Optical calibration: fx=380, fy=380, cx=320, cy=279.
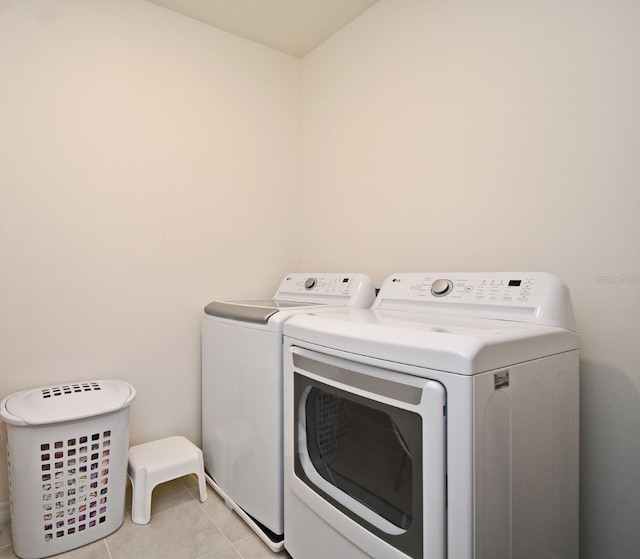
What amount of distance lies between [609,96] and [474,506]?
121cm

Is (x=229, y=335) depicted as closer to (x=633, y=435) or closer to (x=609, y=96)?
(x=633, y=435)

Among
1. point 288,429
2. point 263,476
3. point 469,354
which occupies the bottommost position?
point 263,476

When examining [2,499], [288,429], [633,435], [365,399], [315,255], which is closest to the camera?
[365,399]

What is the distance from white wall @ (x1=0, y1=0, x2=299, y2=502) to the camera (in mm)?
1562

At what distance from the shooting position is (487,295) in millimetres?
1232

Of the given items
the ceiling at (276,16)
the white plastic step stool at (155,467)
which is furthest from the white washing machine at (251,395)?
the ceiling at (276,16)

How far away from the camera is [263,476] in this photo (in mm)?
1412

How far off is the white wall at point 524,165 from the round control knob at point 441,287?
8.0 inches

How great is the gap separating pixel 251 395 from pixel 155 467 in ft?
1.71

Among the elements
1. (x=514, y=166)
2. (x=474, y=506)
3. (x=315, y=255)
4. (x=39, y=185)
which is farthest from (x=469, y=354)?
(x=39, y=185)

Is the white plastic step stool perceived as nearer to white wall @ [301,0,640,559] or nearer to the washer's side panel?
the washer's side panel

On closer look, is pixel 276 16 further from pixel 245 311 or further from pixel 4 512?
pixel 4 512

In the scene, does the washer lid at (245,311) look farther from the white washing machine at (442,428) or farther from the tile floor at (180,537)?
the tile floor at (180,537)

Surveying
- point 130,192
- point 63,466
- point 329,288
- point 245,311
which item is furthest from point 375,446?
point 130,192
